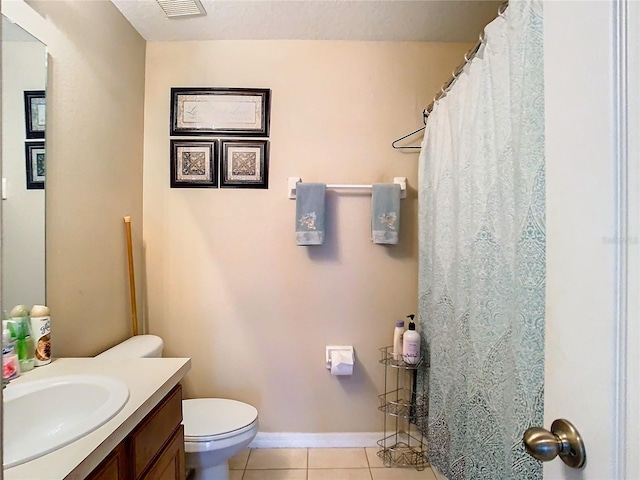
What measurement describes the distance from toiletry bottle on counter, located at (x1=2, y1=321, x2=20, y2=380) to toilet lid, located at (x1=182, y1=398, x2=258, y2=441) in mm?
684

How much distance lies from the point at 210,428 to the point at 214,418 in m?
0.10

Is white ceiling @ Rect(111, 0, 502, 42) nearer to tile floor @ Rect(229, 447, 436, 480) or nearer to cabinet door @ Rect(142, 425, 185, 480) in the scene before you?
cabinet door @ Rect(142, 425, 185, 480)

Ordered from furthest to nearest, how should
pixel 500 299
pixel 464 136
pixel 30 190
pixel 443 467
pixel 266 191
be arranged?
pixel 266 191 < pixel 443 467 < pixel 464 136 < pixel 30 190 < pixel 500 299

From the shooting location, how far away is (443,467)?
62.7 inches

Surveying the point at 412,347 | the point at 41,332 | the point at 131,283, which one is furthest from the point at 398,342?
the point at 41,332

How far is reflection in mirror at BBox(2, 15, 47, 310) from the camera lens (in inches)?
45.3

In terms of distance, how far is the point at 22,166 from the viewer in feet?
3.93

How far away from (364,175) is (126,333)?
1.62 meters

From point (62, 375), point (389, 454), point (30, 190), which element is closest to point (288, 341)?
point (389, 454)

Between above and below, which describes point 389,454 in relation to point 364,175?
below

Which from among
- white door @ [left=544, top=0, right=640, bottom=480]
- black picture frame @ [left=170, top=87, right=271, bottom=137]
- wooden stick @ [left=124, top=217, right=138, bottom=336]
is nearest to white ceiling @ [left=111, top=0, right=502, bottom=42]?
black picture frame @ [left=170, top=87, right=271, bottom=137]

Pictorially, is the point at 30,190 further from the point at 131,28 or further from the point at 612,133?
the point at 612,133

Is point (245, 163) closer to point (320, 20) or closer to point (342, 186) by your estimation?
point (342, 186)

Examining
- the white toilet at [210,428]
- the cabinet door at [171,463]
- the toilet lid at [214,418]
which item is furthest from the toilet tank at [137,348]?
the cabinet door at [171,463]
